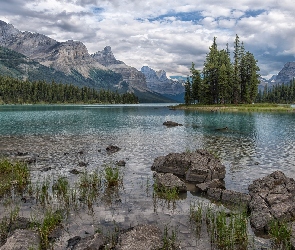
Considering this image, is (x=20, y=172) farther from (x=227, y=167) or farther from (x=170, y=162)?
(x=227, y=167)

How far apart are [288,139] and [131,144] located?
2547 centimetres

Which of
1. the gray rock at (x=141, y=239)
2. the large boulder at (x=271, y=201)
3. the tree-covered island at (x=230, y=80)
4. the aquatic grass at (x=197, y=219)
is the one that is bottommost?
the aquatic grass at (x=197, y=219)

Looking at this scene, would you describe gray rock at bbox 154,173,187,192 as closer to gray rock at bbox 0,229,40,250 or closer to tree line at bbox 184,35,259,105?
gray rock at bbox 0,229,40,250

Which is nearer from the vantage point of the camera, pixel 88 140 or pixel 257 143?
pixel 257 143

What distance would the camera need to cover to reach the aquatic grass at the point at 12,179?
65.3ft

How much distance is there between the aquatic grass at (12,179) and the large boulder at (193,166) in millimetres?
11490

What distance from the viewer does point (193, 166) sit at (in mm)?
24438

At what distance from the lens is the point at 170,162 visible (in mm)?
26562

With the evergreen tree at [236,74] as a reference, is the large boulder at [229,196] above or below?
below

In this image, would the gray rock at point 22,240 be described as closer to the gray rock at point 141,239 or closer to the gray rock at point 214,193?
the gray rock at point 141,239

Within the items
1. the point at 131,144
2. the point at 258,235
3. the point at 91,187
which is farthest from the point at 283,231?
the point at 131,144

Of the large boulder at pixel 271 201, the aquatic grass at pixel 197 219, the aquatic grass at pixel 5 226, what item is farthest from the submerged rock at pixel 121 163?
the aquatic grass at pixel 5 226

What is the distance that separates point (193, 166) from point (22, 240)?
1579 cm

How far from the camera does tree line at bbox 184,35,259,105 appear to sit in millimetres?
→ 123031
